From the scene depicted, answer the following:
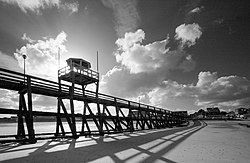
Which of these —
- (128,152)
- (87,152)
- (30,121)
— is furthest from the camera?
(30,121)

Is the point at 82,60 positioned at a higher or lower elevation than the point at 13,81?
higher

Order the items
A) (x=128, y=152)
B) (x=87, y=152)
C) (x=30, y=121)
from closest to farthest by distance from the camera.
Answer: (x=128, y=152) < (x=87, y=152) < (x=30, y=121)

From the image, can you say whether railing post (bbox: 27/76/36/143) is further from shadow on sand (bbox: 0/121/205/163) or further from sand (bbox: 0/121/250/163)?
shadow on sand (bbox: 0/121/205/163)

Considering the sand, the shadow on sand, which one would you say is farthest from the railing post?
the shadow on sand

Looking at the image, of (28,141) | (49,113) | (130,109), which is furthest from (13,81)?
(130,109)

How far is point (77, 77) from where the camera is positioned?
1811 cm

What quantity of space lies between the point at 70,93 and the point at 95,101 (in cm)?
337

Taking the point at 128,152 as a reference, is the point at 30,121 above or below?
above

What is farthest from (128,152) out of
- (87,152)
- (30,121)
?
(30,121)

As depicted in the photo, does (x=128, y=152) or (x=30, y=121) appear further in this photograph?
(x=30, y=121)

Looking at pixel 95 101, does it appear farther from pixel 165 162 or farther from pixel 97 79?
pixel 165 162

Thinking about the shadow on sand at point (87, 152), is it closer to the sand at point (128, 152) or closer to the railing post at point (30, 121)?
the sand at point (128, 152)

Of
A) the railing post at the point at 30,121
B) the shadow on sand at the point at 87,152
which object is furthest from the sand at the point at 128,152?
the railing post at the point at 30,121

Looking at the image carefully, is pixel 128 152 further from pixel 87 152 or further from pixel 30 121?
→ pixel 30 121
